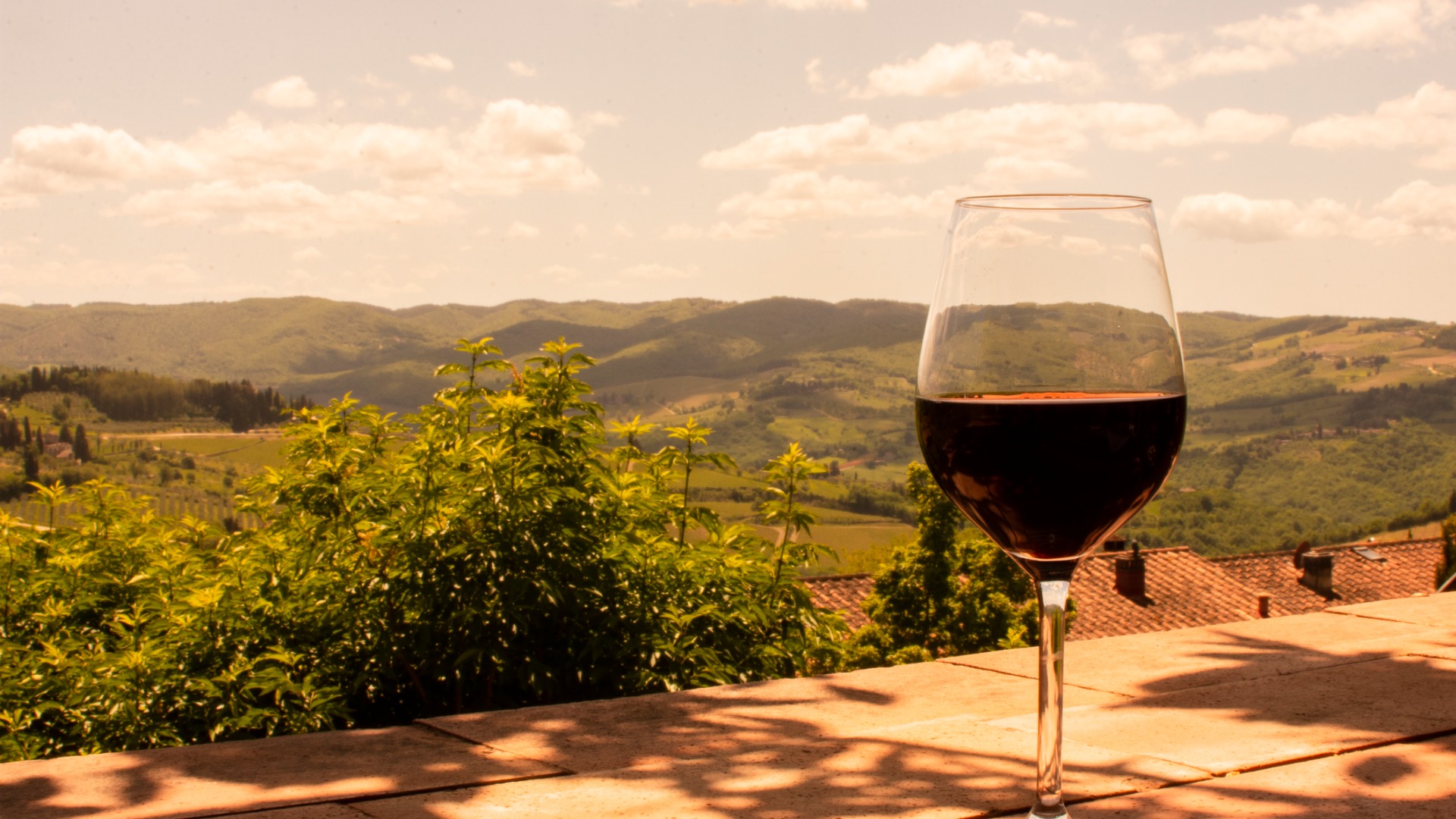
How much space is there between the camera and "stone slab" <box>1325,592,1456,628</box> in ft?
8.80

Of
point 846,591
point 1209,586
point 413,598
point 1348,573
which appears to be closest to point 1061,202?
point 413,598

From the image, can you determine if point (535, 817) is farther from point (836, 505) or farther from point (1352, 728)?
point (836, 505)

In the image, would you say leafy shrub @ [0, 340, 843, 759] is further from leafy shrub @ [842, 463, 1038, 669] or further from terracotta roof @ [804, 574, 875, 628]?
terracotta roof @ [804, 574, 875, 628]

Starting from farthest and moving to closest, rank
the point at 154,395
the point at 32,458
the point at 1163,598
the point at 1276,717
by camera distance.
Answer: the point at 154,395 < the point at 32,458 < the point at 1163,598 < the point at 1276,717

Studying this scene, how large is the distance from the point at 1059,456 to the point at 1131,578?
3678 centimetres

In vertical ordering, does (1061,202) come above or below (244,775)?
above

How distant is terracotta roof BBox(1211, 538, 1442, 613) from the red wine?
4094 cm

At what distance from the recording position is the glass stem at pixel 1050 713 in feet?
3.29

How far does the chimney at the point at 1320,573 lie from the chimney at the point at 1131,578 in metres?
8.53

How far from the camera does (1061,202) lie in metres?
1.06

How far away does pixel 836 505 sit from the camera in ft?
384

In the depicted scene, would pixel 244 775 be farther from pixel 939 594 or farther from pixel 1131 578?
pixel 1131 578

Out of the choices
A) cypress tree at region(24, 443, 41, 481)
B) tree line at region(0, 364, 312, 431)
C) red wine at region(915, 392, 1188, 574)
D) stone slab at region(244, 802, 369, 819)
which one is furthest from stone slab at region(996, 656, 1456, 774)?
tree line at region(0, 364, 312, 431)

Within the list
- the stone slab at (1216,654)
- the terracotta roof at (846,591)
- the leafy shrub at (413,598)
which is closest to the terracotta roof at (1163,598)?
the terracotta roof at (846,591)
